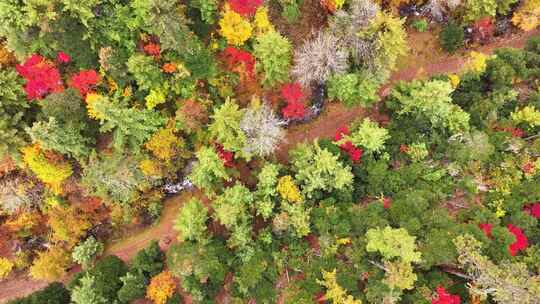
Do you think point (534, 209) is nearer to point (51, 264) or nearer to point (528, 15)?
point (528, 15)

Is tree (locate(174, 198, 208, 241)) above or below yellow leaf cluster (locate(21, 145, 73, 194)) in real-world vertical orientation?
below

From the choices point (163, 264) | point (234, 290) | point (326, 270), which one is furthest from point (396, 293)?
point (163, 264)


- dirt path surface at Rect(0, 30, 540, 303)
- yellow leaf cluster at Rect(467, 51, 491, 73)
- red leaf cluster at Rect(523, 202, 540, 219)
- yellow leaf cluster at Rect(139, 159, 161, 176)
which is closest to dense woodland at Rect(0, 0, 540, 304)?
red leaf cluster at Rect(523, 202, 540, 219)

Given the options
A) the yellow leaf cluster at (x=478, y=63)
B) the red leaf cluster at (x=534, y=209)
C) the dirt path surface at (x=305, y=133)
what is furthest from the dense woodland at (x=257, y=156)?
the dirt path surface at (x=305, y=133)

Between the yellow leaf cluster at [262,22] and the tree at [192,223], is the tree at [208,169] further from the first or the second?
the yellow leaf cluster at [262,22]

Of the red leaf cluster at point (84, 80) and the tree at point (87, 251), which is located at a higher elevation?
the red leaf cluster at point (84, 80)

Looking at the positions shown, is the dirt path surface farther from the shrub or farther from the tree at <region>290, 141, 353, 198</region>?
the tree at <region>290, 141, 353, 198</region>

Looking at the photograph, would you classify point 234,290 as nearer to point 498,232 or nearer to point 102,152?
point 102,152
